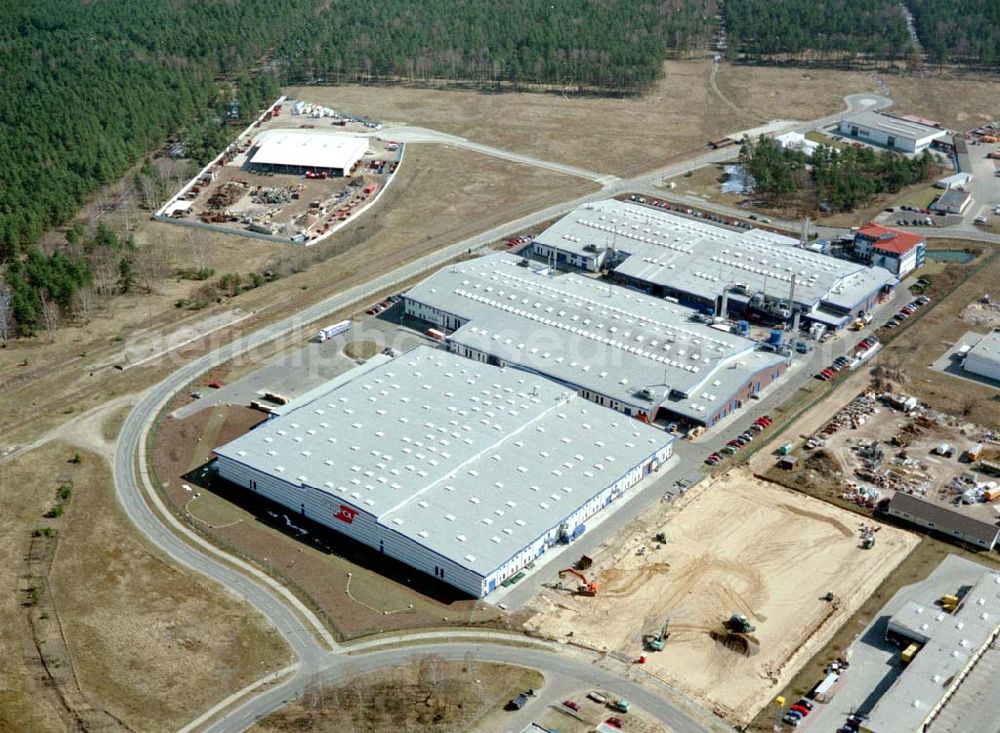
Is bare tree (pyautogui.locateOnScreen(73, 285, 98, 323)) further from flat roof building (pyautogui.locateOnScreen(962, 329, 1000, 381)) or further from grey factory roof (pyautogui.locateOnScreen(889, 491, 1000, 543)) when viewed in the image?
flat roof building (pyautogui.locateOnScreen(962, 329, 1000, 381))

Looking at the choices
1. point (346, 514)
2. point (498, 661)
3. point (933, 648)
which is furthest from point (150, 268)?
point (933, 648)

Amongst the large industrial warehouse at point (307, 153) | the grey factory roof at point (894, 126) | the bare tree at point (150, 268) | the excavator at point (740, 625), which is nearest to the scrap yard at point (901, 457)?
the excavator at point (740, 625)

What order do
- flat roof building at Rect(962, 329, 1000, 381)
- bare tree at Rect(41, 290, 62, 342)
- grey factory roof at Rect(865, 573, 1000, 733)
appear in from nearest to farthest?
grey factory roof at Rect(865, 573, 1000, 733) → flat roof building at Rect(962, 329, 1000, 381) → bare tree at Rect(41, 290, 62, 342)

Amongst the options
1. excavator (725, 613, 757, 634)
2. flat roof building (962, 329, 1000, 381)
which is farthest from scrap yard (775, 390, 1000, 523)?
excavator (725, 613, 757, 634)

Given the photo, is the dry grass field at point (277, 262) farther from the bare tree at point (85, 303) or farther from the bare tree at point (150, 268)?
the bare tree at point (85, 303)

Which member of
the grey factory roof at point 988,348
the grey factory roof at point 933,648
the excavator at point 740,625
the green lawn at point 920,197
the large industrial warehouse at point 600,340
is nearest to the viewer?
the grey factory roof at point 933,648

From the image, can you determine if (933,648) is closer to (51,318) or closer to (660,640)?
(660,640)

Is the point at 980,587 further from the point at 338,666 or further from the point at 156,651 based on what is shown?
the point at 156,651
